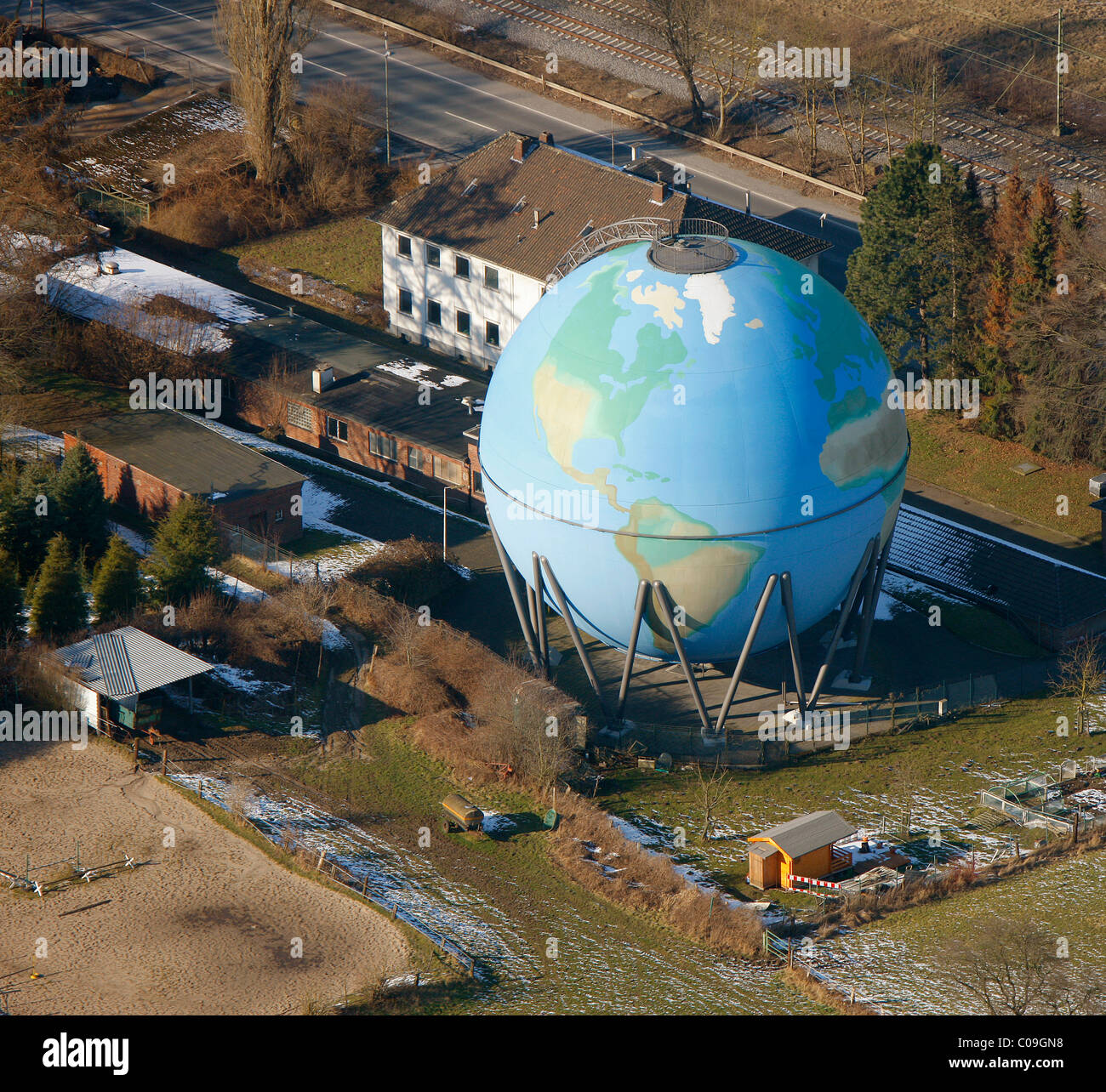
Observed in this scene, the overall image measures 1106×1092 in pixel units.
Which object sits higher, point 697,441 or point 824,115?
point 697,441

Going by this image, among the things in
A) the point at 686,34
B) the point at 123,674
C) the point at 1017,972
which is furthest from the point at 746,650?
the point at 686,34

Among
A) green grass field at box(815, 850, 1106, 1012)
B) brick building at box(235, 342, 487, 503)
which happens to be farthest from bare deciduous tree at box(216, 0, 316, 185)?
green grass field at box(815, 850, 1106, 1012)

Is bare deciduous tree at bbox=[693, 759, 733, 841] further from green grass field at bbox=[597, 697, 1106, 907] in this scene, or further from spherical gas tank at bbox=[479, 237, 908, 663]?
spherical gas tank at bbox=[479, 237, 908, 663]

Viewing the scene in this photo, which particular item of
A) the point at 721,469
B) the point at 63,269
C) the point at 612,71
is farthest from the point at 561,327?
the point at 612,71

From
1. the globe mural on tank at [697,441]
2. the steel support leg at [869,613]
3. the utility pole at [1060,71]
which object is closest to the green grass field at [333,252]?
the globe mural on tank at [697,441]

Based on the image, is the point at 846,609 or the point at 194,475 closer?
the point at 846,609

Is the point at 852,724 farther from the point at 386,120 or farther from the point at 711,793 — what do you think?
the point at 386,120
